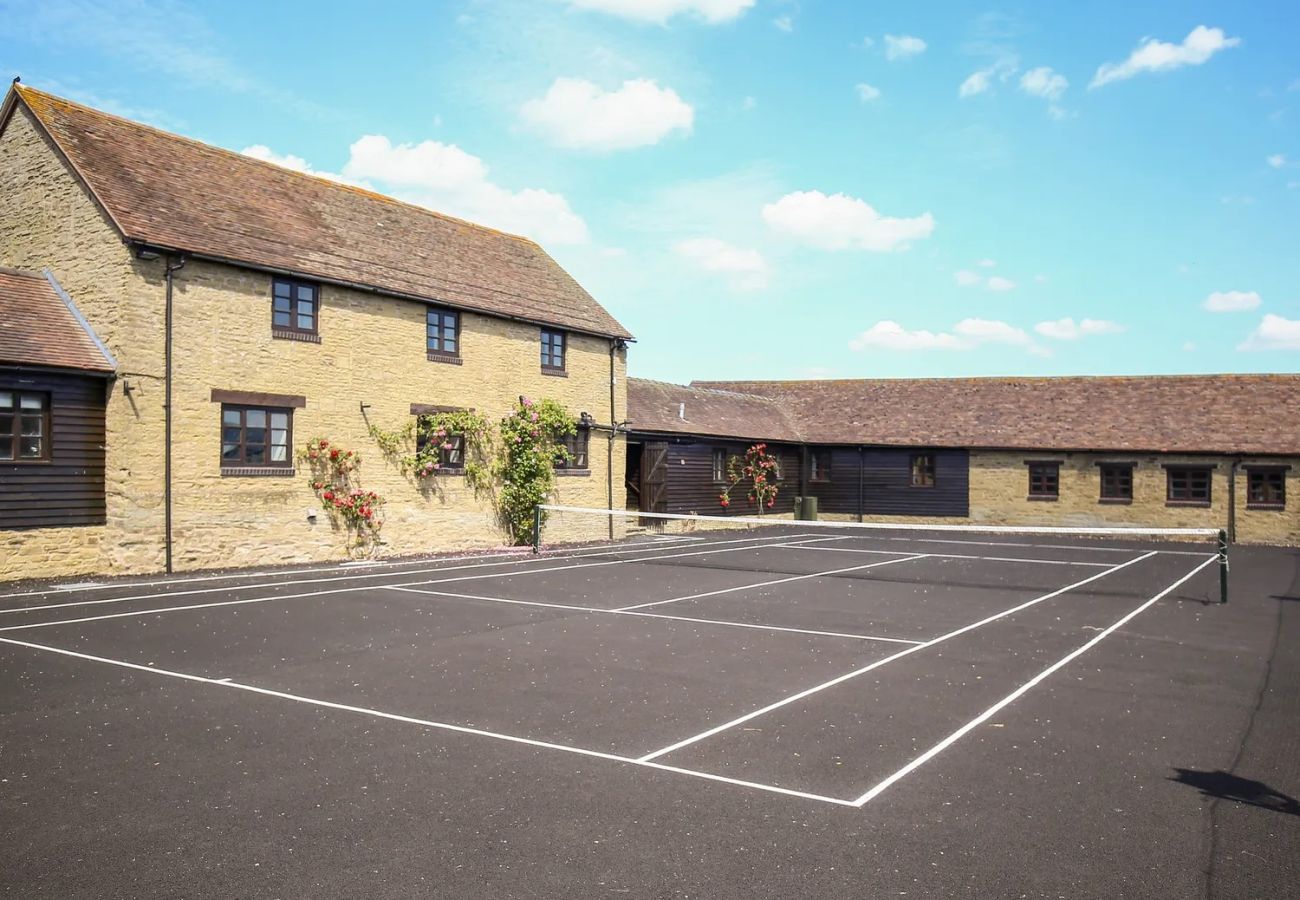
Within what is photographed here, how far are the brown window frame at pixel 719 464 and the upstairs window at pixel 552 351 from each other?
859 cm

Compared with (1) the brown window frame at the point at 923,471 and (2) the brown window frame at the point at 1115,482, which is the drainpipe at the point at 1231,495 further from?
(1) the brown window frame at the point at 923,471

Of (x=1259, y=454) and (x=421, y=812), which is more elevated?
(x=1259, y=454)

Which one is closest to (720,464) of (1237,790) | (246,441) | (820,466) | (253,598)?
(820,466)

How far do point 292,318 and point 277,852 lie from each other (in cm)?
1781

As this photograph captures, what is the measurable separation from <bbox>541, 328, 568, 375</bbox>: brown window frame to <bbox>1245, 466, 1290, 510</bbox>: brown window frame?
22.7 meters

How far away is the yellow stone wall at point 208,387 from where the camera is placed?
723 inches

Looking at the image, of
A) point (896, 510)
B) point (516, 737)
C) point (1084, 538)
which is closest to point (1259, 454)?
point (1084, 538)

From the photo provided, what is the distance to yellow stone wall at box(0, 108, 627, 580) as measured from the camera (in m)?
18.4

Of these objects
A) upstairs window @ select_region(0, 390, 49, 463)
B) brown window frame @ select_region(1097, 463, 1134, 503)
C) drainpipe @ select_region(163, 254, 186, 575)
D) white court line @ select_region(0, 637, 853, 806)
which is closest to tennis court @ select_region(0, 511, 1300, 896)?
white court line @ select_region(0, 637, 853, 806)

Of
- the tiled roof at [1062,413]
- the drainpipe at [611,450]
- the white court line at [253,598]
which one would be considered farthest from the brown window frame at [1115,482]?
the white court line at [253,598]

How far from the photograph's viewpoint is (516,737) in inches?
308

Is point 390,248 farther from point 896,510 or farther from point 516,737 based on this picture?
point 896,510

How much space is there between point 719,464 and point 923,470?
8.57 m

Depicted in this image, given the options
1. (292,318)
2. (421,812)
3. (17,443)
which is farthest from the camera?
(292,318)
